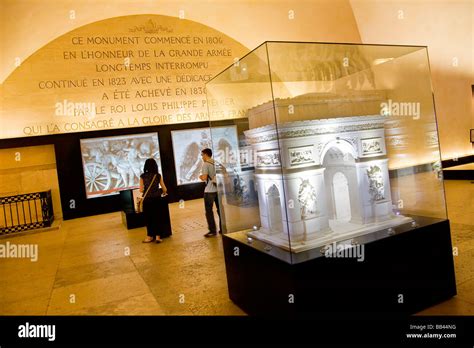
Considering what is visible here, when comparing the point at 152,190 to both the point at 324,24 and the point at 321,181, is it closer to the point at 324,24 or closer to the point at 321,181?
the point at 321,181

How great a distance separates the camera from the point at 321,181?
3.45 m

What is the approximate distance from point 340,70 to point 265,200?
1659 mm

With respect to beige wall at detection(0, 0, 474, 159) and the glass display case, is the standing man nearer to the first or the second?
the glass display case

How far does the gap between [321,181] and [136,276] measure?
3508mm

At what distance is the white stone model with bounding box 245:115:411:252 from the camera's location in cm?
327

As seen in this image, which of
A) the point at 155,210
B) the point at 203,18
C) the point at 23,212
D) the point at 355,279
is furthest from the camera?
the point at 203,18

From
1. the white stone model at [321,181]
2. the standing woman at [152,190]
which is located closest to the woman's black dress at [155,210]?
the standing woman at [152,190]

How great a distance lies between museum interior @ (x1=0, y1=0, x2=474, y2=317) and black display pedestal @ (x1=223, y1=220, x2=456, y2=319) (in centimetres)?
2

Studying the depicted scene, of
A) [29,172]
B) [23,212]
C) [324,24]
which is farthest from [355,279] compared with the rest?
[324,24]

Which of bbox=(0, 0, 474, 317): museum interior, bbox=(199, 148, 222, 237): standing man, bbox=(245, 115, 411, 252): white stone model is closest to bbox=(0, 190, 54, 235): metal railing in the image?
bbox=(0, 0, 474, 317): museum interior

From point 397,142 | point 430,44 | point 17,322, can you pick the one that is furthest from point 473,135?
point 17,322

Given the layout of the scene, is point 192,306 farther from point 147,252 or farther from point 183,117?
point 183,117

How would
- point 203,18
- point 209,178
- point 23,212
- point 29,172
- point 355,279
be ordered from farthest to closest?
point 203,18, point 29,172, point 23,212, point 209,178, point 355,279

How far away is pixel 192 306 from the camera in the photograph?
423 cm
